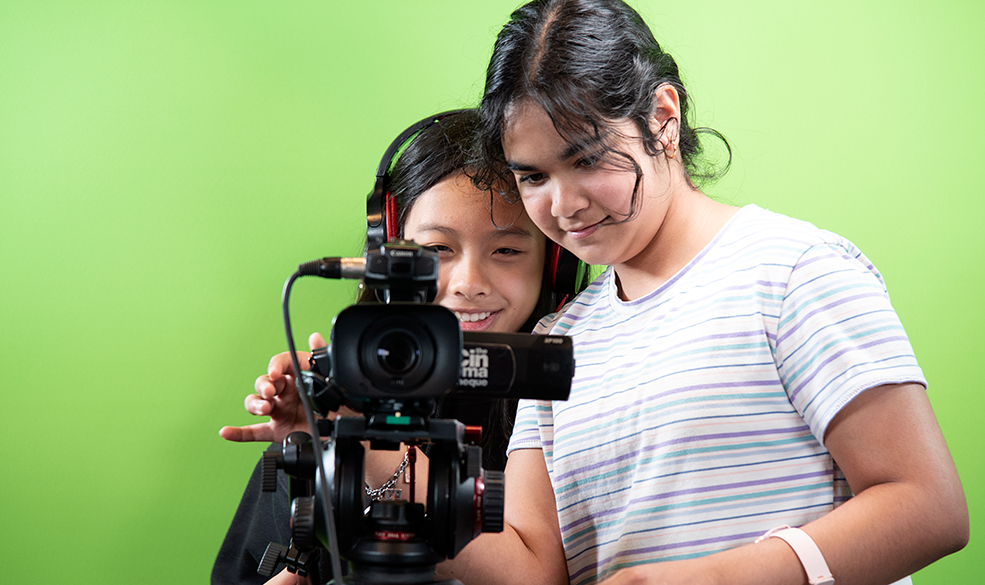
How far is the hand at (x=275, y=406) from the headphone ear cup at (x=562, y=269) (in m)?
0.46

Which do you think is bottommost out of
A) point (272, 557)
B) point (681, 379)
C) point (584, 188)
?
point (272, 557)

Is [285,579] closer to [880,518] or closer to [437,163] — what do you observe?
[437,163]

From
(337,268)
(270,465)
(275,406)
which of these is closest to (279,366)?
(275,406)

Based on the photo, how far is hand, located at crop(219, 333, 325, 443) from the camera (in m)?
0.78

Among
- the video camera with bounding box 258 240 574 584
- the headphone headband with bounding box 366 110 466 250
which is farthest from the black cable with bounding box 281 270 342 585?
the headphone headband with bounding box 366 110 466 250

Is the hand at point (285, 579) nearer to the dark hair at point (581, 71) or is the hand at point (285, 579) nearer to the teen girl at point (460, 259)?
the teen girl at point (460, 259)

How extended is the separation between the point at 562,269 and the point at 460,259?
16 cm

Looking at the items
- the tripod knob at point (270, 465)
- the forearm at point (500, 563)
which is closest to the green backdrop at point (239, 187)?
the forearm at point (500, 563)

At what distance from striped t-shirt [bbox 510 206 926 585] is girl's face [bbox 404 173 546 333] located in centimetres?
25

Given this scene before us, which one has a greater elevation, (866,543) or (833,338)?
(833,338)

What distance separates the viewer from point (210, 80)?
1299mm

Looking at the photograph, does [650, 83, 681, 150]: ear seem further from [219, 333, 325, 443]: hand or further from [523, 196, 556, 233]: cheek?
[219, 333, 325, 443]: hand

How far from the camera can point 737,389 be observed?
0.79 meters

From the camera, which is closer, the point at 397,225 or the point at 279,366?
the point at 279,366
